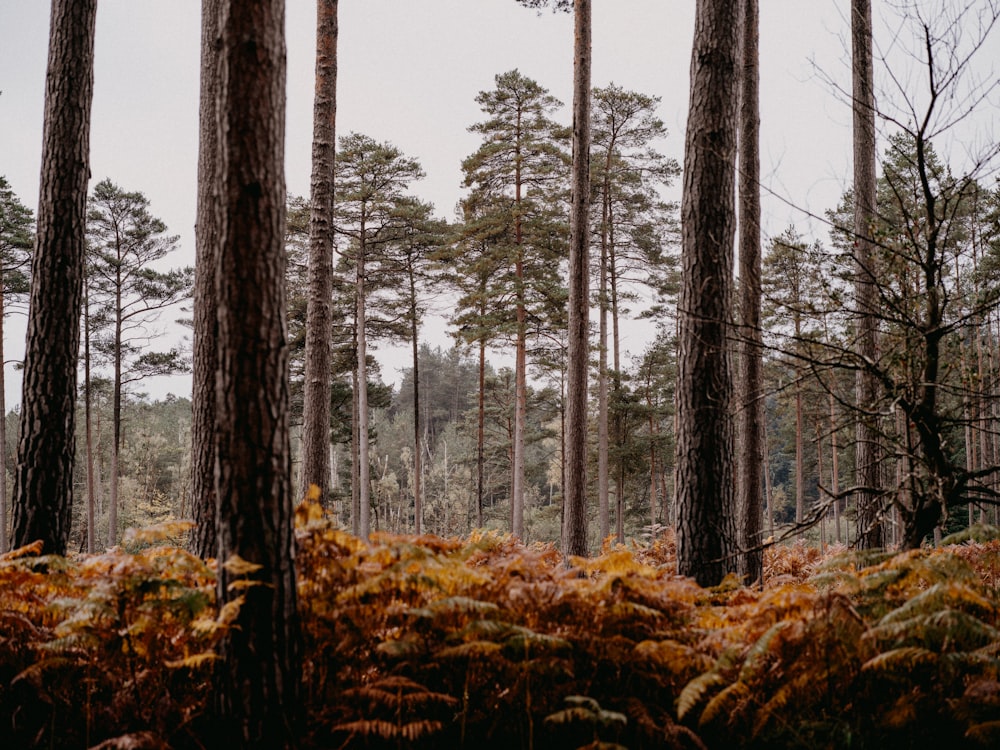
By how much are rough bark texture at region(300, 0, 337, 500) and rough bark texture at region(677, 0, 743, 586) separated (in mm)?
5075

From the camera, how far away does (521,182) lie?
63.0 ft

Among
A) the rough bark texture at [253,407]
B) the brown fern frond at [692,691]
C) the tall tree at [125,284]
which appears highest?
the tall tree at [125,284]

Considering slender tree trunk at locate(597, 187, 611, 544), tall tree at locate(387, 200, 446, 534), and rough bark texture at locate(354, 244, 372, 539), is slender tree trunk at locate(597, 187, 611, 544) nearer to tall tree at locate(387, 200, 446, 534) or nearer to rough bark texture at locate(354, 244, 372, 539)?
tall tree at locate(387, 200, 446, 534)

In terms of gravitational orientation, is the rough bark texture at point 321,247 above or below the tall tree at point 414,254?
below

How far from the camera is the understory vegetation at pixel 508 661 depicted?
3.04 m

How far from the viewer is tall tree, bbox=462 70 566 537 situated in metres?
18.4

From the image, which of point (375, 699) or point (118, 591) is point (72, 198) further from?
point (375, 699)

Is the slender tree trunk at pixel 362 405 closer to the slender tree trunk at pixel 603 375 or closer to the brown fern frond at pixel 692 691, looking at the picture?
the slender tree trunk at pixel 603 375

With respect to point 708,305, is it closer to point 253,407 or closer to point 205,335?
point 253,407

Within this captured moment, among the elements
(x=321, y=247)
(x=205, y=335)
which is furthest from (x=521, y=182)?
(x=205, y=335)

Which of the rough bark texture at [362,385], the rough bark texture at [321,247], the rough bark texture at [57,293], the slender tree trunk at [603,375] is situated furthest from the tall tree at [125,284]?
the rough bark texture at [57,293]

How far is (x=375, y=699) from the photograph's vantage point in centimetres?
299

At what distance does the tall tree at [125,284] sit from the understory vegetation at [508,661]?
2127 centimetres

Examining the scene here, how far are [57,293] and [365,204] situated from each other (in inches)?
650
